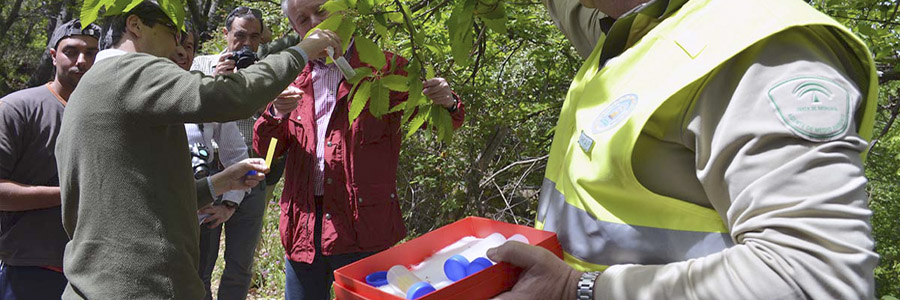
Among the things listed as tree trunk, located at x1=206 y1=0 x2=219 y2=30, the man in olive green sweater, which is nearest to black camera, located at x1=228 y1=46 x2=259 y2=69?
the man in olive green sweater

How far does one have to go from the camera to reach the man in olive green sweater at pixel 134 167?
6.56 feet

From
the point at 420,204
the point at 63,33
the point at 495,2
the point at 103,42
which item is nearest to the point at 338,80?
the point at 103,42

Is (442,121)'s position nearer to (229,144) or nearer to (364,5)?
(364,5)

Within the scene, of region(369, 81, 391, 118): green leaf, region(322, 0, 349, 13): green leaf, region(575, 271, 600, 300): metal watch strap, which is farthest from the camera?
region(369, 81, 391, 118): green leaf

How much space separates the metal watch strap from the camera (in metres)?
1.12

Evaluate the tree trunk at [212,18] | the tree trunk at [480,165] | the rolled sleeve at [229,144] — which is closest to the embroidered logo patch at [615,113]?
the rolled sleeve at [229,144]

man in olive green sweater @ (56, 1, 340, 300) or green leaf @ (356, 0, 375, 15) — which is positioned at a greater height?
green leaf @ (356, 0, 375, 15)

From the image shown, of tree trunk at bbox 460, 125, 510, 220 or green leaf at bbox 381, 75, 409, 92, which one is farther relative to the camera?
tree trunk at bbox 460, 125, 510, 220

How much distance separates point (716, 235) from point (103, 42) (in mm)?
2083

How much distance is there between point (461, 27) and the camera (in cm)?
195

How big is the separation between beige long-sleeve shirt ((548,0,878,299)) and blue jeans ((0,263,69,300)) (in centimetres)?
257

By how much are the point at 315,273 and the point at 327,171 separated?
1.60 feet

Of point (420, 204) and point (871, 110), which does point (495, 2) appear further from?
point (420, 204)

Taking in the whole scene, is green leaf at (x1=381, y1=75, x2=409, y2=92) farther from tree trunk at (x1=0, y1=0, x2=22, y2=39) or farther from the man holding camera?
tree trunk at (x1=0, y1=0, x2=22, y2=39)
